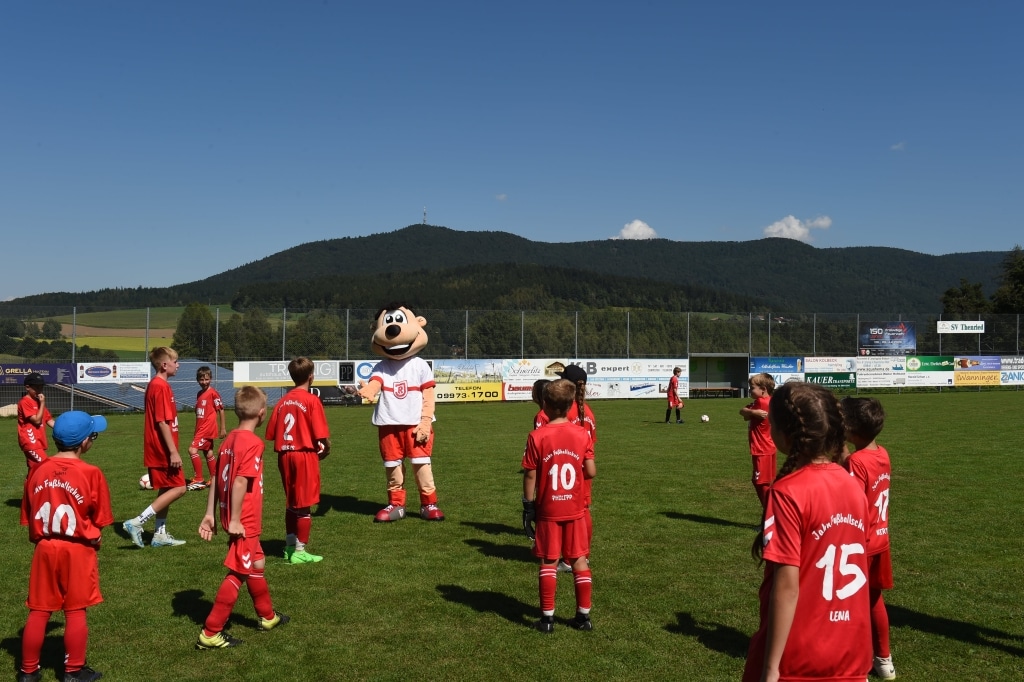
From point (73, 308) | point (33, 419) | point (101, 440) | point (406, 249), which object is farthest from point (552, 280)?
point (33, 419)

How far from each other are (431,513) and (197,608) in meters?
3.81

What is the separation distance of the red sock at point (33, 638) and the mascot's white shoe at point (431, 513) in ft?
17.9

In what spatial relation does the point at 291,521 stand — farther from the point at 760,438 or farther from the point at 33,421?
the point at 760,438

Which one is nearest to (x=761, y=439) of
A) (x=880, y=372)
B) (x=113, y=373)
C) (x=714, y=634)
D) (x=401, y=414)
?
(x=714, y=634)

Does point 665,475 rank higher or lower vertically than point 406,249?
lower

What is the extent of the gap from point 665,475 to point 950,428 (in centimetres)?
1191

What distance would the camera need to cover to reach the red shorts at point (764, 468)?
9.21 m

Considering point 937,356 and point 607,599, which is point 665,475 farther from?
point 937,356

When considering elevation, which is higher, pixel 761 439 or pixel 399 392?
pixel 399 392

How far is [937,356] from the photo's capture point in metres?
40.2

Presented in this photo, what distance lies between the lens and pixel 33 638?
488 centimetres

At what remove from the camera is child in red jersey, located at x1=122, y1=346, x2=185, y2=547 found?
8.41m

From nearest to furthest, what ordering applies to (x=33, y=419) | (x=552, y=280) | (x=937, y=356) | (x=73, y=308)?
1. (x=33, y=419)
2. (x=73, y=308)
3. (x=937, y=356)
4. (x=552, y=280)

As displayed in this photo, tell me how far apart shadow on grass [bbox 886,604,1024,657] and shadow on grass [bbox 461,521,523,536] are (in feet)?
14.1
